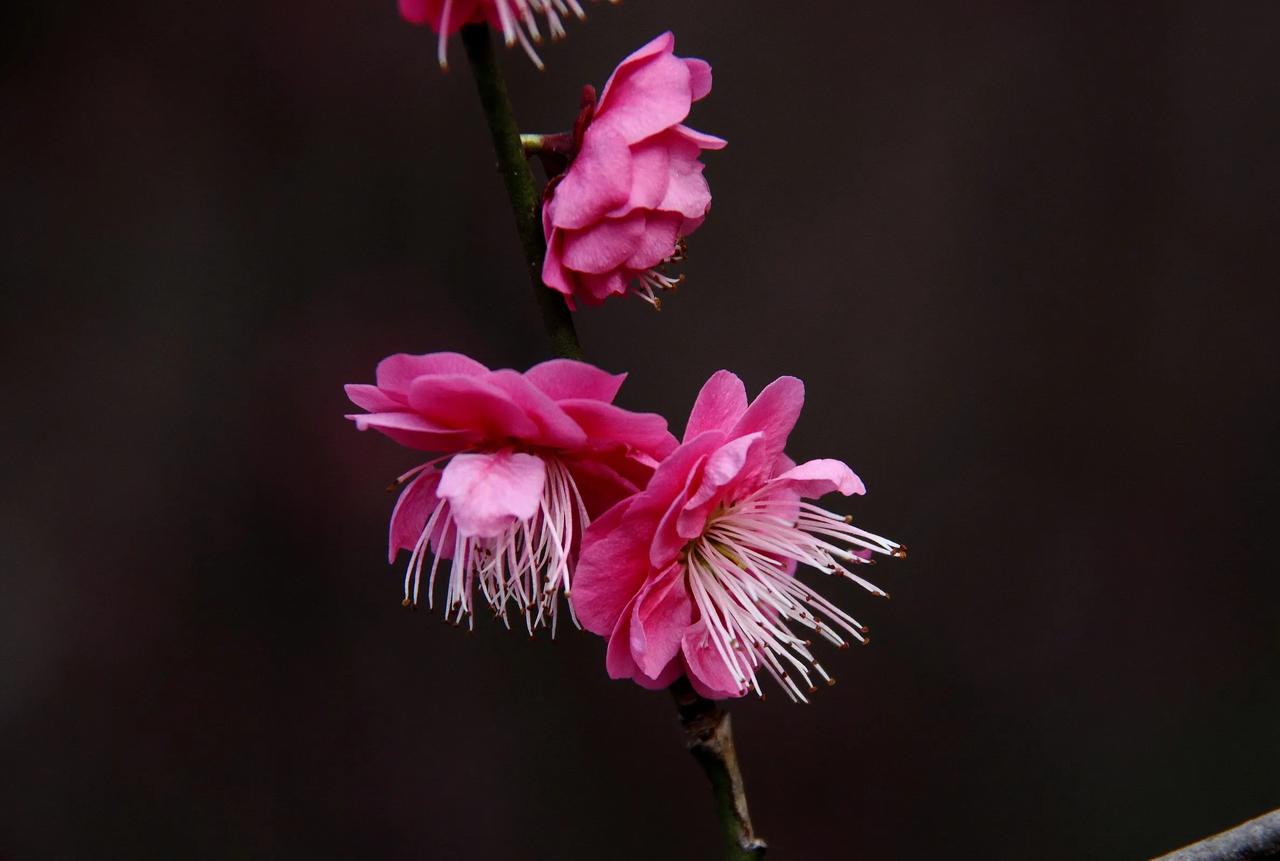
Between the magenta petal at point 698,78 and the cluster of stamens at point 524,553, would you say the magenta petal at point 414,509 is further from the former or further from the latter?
the magenta petal at point 698,78

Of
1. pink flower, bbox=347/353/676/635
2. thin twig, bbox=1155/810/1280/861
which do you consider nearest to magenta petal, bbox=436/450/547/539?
pink flower, bbox=347/353/676/635

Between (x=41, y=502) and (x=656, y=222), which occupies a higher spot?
(x=656, y=222)

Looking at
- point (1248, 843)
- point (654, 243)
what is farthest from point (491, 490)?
point (1248, 843)

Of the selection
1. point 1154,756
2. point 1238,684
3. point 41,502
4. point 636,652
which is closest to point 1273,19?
point 1238,684

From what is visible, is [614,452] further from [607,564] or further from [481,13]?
[481,13]

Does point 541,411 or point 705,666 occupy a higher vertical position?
point 541,411

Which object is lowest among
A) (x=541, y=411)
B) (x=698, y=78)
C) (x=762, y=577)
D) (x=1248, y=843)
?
(x=1248, y=843)

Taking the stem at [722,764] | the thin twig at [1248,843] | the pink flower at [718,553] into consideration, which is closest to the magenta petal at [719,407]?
the pink flower at [718,553]

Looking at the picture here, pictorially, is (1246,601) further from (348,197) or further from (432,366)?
(432,366)
